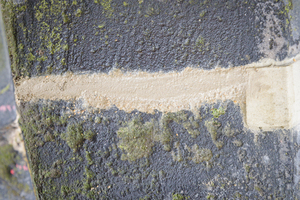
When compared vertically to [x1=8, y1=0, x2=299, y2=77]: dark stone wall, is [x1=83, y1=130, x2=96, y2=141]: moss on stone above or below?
below

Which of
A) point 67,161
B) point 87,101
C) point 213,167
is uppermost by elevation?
point 87,101

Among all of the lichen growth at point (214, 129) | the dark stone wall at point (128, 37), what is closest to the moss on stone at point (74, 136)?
Result: the dark stone wall at point (128, 37)

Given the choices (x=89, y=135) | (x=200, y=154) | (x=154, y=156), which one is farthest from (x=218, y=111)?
(x=89, y=135)

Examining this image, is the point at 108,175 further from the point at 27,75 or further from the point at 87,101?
the point at 27,75

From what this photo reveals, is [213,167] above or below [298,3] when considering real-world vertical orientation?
below

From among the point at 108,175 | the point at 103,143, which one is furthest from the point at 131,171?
the point at 103,143

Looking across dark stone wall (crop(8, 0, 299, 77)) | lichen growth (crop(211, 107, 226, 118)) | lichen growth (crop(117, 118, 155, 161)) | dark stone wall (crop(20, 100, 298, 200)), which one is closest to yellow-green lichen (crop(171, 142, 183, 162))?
dark stone wall (crop(20, 100, 298, 200))

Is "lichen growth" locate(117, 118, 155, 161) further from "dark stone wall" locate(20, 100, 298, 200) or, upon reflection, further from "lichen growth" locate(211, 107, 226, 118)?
"lichen growth" locate(211, 107, 226, 118)

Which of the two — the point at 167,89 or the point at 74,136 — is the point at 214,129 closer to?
the point at 167,89
